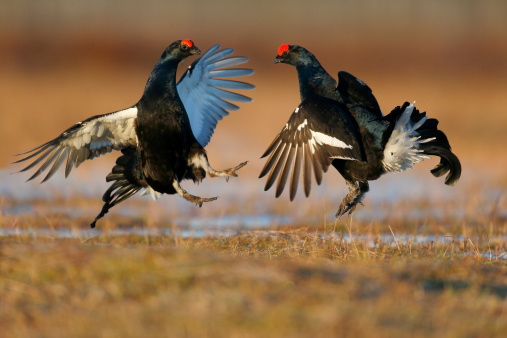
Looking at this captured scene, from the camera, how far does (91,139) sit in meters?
6.80

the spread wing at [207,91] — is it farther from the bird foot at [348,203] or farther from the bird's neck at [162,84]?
the bird foot at [348,203]

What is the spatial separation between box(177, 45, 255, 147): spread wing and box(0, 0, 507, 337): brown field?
991mm

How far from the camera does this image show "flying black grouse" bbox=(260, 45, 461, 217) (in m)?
6.22

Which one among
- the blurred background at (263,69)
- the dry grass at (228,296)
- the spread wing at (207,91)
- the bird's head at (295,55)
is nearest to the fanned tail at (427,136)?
the bird's head at (295,55)

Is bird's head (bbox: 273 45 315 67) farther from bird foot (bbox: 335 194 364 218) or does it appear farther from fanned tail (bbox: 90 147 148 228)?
fanned tail (bbox: 90 147 148 228)

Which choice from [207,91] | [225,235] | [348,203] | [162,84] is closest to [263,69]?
[207,91]

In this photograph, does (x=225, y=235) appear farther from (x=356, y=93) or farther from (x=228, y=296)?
(x=228, y=296)

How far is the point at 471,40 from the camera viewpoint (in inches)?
1182

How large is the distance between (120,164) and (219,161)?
512 cm

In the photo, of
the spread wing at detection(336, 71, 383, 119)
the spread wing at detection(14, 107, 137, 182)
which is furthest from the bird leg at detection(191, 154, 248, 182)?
the spread wing at detection(336, 71, 383, 119)

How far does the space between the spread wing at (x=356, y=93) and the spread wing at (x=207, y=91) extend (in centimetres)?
100

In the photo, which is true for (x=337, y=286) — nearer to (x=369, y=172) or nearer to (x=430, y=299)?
(x=430, y=299)

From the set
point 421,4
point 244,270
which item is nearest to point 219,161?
point 244,270

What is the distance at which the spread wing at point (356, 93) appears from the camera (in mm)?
6953
